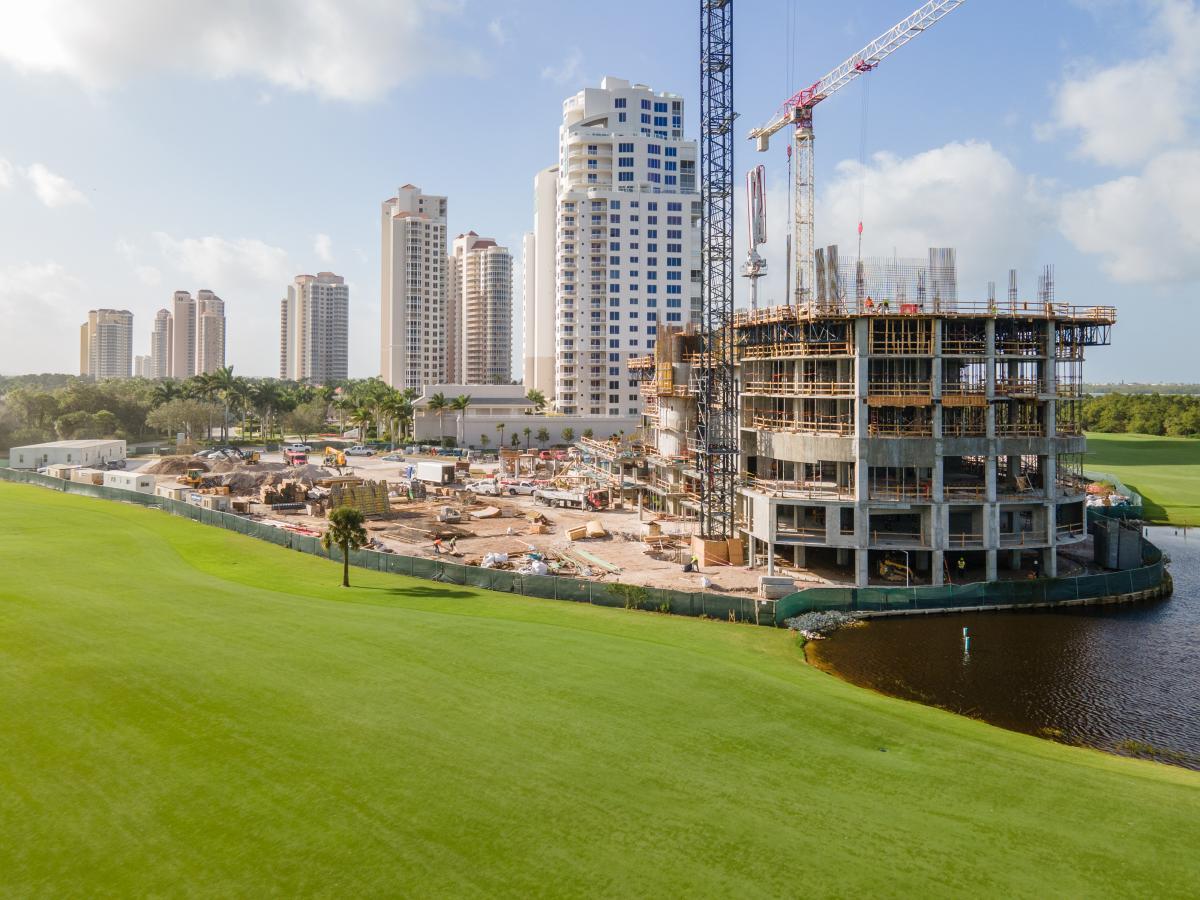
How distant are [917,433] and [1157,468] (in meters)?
97.1

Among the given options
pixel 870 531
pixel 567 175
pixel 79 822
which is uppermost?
pixel 567 175

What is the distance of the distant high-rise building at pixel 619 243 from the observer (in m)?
153

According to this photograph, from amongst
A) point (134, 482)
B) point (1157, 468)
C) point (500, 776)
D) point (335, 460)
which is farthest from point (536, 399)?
point (500, 776)

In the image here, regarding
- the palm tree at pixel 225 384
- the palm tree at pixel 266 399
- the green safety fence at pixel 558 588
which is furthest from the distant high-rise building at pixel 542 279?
the green safety fence at pixel 558 588

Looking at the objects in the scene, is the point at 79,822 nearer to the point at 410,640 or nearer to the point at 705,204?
the point at 410,640

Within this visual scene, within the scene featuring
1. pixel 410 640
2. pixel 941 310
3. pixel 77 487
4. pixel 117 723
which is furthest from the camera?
pixel 77 487

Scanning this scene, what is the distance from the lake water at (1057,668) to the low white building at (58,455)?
99686 millimetres

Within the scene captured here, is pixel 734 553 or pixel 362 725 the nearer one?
pixel 362 725

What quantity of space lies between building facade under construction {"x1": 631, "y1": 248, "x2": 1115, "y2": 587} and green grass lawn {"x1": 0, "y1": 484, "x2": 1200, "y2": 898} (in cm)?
2022

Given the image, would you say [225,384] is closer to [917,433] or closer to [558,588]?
[558,588]

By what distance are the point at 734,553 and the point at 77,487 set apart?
7052 centimetres

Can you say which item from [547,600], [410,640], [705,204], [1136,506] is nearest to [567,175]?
[705,204]

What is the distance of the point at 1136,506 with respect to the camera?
75.6 m

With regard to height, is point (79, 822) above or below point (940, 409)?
below
